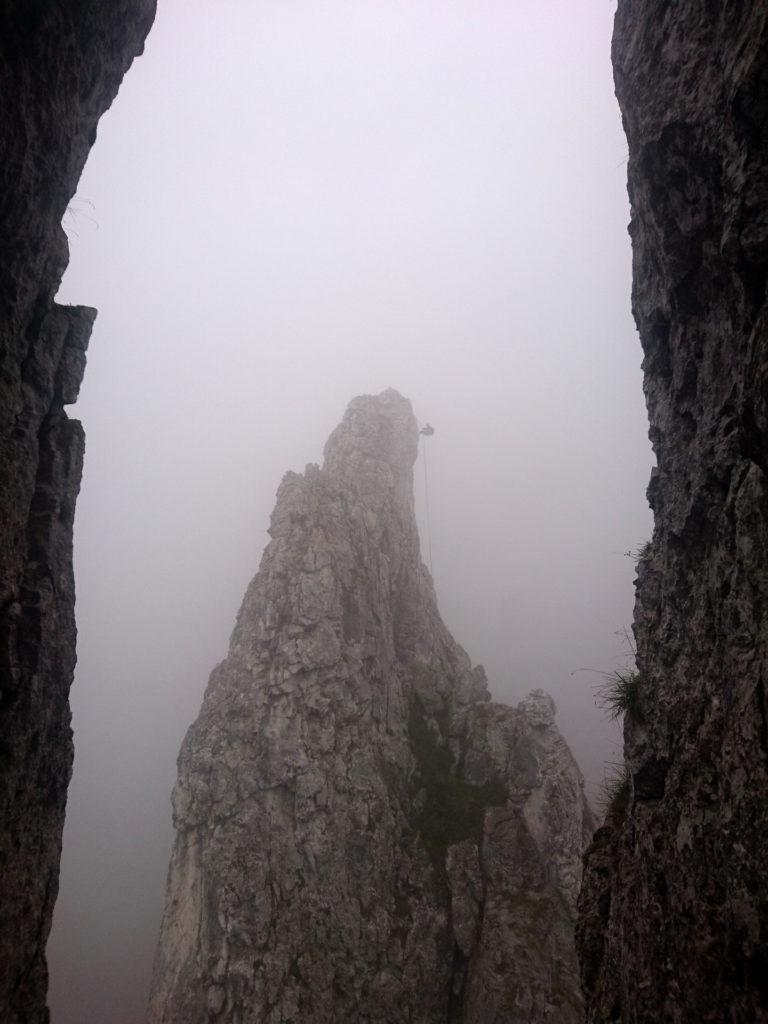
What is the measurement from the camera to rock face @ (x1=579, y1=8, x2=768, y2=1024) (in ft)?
18.7

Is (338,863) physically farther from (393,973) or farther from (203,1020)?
(203,1020)

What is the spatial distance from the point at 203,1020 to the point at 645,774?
2715 cm

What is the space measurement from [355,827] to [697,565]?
85.2 feet

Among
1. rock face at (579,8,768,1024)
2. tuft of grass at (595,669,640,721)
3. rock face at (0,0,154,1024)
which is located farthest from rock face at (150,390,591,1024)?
rock face at (0,0,154,1024)

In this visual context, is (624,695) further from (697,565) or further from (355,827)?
(355,827)

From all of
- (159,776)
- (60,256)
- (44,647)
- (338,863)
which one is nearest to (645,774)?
(44,647)

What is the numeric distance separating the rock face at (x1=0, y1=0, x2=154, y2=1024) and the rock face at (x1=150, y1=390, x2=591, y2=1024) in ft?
71.6

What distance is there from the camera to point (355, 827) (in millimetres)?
27516

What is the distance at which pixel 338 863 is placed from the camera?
2644cm

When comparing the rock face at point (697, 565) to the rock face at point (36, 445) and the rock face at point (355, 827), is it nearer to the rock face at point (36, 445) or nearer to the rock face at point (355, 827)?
the rock face at point (36, 445)

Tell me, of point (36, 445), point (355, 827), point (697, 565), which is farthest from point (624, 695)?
point (355, 827)

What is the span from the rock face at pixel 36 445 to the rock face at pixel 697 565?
852 centimetres

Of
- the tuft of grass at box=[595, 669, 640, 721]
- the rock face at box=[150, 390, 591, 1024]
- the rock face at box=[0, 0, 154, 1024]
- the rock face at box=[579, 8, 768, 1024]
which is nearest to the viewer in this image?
the rock face at box=[579, 8, 768, 1024]

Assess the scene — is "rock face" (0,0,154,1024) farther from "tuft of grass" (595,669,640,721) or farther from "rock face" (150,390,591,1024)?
"rock face" (150,390,591,1024)
